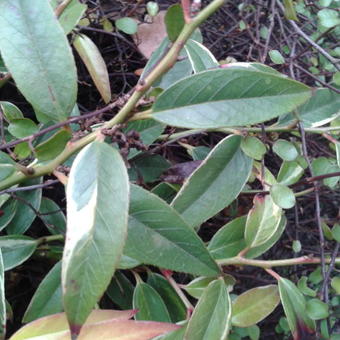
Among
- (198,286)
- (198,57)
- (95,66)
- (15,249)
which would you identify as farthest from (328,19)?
(15,249)

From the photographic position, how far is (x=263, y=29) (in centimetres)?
95

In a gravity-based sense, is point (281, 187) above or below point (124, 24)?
below

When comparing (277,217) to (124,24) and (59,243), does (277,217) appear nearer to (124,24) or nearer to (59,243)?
(59,243)

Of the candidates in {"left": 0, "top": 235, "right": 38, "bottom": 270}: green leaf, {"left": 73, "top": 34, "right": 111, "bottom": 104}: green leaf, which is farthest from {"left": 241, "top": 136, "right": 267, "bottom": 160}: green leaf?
{"left": 0, "top": 235, "right": 38, "bottom": 270}: green leaf

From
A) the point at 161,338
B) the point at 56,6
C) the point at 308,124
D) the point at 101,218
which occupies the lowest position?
the point at 161,338

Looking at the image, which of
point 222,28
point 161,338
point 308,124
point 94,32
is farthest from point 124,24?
point 161,338

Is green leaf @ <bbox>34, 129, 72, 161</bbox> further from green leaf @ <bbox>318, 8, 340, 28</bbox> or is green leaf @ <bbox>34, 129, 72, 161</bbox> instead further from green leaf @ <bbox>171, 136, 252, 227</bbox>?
green leaf @ <bbox>318, 8, 340, 28</bbox>

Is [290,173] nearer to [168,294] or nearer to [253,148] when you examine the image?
[253,148]

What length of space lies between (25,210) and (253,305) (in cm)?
36

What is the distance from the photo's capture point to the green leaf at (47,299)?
0.61 m

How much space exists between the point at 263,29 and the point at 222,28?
0.38 ft

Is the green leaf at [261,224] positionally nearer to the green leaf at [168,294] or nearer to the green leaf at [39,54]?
the green leaf at [168,294]

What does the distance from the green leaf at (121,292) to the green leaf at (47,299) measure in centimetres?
11

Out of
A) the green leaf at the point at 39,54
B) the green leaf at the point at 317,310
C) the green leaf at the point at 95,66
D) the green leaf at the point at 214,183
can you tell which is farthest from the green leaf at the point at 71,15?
the green leaf at the point at 317,310
